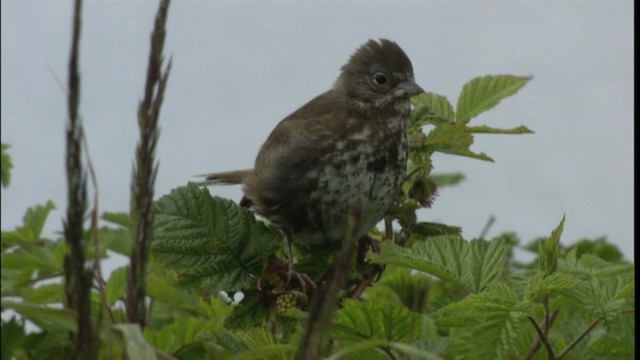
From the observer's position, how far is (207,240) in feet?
10.0

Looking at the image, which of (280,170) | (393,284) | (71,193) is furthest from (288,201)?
(71,193)

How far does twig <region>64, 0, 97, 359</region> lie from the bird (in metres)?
2.12

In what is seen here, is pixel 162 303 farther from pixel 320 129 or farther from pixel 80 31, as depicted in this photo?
pixel 80 31

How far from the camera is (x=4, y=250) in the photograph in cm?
437

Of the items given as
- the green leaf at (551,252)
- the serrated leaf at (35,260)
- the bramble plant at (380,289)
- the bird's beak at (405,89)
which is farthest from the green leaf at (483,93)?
the serrated leaf at (35,260)

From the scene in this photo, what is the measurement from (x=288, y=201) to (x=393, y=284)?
18.0 inches

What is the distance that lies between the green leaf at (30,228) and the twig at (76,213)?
9.82ft

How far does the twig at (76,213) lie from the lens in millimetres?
1304

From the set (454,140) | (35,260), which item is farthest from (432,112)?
(35,260)

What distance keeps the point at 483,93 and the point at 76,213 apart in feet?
7.24

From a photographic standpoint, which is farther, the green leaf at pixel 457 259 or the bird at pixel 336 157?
the bird at pixel 336 157

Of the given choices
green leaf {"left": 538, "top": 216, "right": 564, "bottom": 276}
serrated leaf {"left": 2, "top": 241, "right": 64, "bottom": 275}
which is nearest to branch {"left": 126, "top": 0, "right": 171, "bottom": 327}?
green leaf {"left": 538, "top": 216, "right": 564, "bottom": 276}

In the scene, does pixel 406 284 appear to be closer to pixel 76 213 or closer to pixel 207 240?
pixel 207 240

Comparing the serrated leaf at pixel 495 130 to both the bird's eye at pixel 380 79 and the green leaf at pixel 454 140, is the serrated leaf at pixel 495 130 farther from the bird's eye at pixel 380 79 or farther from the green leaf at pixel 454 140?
the bird's eye at pixel 380 79
